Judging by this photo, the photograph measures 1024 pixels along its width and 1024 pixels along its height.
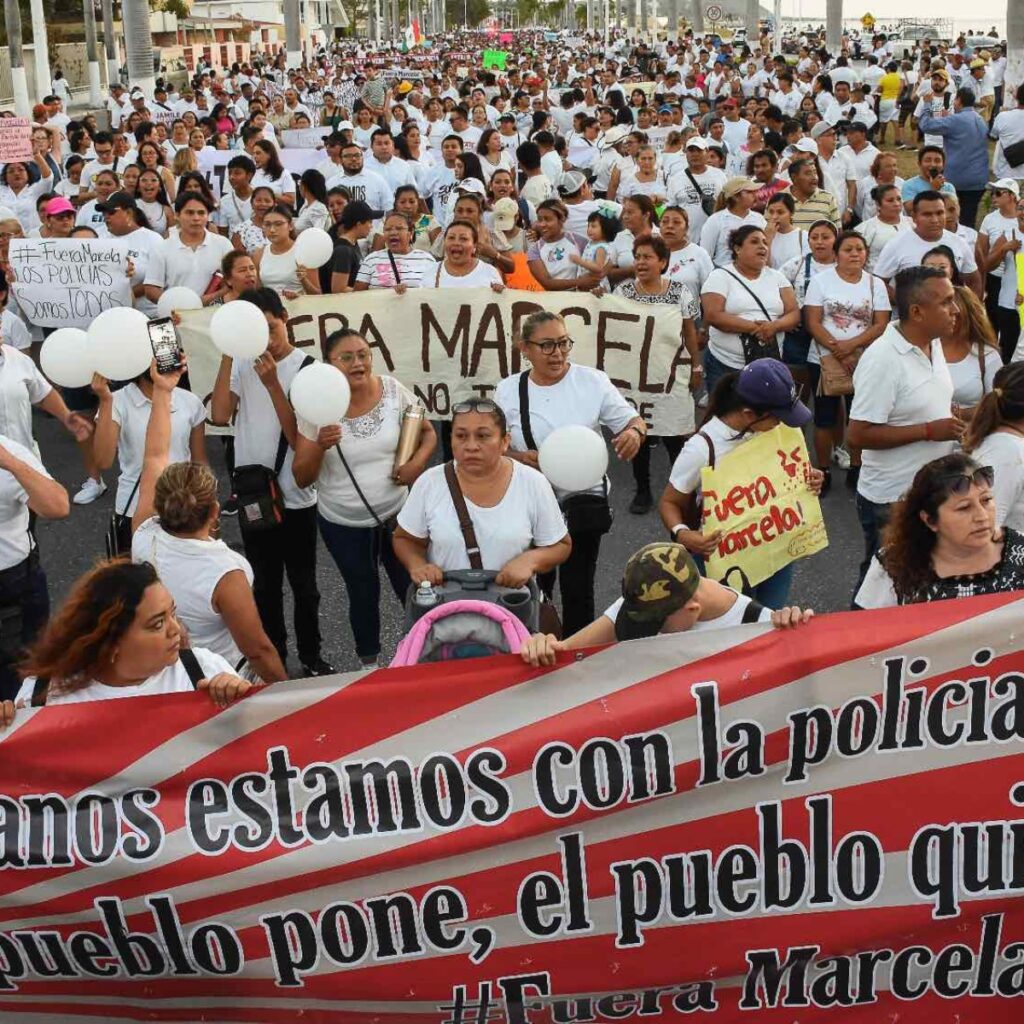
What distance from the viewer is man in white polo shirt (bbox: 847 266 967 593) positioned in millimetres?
5176

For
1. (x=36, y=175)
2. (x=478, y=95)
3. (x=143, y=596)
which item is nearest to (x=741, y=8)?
(x=478, y=95)

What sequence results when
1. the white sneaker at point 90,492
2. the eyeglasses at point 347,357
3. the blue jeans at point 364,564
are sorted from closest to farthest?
the eyeglasses at point 347,357 → the blue jeans at point 364,564 → the white sneaker at point 90,492

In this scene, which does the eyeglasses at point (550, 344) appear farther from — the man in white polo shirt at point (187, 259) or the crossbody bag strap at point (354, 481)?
the man in white polo shirt at point (187, 259)

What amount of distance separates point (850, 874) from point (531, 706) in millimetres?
866

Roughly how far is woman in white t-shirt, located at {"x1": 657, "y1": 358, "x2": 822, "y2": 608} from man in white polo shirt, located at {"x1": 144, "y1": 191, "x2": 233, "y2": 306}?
4.53m

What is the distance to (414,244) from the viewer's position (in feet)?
31.0

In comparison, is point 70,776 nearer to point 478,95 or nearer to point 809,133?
point 809,133

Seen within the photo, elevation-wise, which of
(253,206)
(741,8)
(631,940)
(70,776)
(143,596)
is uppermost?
(741,8)

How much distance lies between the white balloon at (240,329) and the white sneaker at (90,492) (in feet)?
9.68

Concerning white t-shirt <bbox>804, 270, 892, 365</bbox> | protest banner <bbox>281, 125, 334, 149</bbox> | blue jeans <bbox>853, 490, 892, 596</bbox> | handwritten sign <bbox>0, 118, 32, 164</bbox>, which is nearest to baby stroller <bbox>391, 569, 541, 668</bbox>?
blue jeans <bbox>853, 490, 892, 596</bbox>

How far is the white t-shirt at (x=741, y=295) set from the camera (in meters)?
7.42

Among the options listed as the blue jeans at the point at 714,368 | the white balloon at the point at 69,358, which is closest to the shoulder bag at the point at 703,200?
the blue jeans at the point at 714,368

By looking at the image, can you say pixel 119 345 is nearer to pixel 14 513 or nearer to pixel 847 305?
pixel 14 513

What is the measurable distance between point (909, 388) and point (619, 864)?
102 inches
